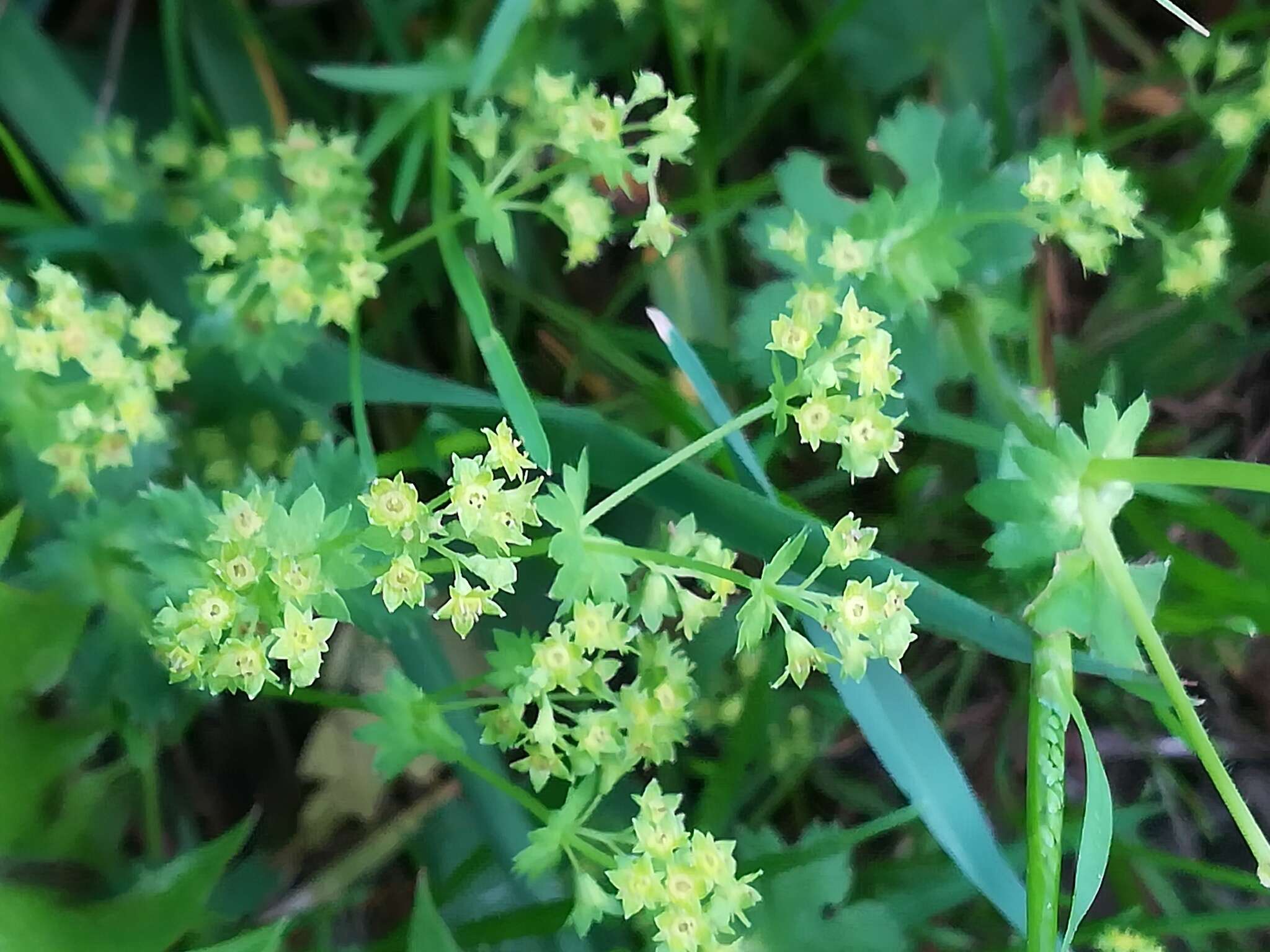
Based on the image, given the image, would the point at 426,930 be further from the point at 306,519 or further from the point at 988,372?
the point at 988,372

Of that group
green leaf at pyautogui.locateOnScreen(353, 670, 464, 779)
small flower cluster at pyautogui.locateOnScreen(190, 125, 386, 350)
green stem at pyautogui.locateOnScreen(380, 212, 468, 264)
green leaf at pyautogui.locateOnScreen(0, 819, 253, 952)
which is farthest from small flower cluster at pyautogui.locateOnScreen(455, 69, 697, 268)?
green leaf at pyautogui.locateOnScreen(0, 819, 253, 952)

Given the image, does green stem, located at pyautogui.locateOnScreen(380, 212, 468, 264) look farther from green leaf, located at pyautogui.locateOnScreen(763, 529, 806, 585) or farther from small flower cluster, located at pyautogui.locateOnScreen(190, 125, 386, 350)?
green leaf, located at pyautogui.locateOnScreen(763, 529, 806, 585)

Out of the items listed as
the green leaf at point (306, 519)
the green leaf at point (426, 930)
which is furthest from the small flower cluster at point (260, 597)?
the green leaf at point (426, 930)

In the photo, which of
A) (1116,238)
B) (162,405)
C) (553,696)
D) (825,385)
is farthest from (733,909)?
(162,405)

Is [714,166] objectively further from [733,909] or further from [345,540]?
[733,909]

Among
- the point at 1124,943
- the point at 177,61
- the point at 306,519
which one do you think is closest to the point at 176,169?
the point at 177,61

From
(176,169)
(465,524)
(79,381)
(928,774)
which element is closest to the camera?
(465,524)
